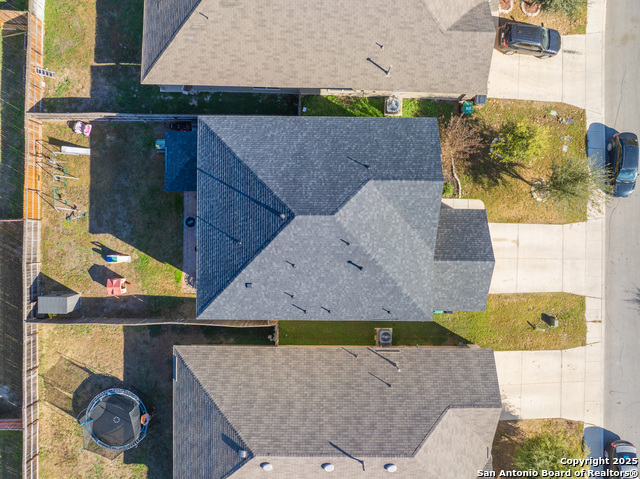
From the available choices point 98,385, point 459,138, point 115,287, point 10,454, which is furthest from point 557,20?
point 10,454

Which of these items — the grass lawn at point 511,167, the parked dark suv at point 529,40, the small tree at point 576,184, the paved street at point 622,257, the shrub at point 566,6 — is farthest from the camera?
the paved street at point 622,257

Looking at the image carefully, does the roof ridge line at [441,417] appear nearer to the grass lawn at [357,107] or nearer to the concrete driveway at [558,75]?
the grass lawn at [357,107]

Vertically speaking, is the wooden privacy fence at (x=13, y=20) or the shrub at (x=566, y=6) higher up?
the shrub at (x=566, y=6)

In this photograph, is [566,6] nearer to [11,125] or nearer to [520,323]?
[520,323]

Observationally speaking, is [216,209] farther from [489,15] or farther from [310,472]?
[489,15]

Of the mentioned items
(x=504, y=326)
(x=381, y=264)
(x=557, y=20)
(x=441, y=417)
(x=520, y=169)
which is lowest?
(x=441, y=417)

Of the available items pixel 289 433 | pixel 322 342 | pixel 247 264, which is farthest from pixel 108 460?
pixel 247 264

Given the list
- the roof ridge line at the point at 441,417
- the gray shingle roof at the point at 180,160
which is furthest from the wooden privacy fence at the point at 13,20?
the roof ridge line at the point at 441,417
